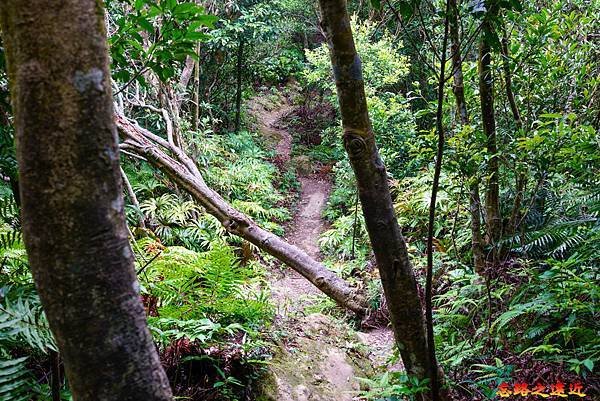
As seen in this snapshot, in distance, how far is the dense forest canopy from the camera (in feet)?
2.67

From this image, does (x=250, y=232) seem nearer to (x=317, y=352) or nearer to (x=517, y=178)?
(x=317, y=352)

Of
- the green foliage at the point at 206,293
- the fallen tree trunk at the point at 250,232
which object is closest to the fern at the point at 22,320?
the green foliage at the point at 206,293

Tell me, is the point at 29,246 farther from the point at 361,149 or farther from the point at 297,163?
the point at 297,163

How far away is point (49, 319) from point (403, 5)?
6.54ft

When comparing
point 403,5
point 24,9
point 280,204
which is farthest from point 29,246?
point 280,204

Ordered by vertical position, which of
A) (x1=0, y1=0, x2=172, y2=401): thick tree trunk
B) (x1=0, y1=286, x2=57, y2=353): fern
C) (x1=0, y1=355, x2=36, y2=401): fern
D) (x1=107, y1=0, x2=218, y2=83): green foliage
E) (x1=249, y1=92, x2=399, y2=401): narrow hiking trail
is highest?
(x1=107, y1=0, x2=218, y2=83): green foliage

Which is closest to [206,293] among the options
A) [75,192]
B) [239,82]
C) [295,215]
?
[75,192]

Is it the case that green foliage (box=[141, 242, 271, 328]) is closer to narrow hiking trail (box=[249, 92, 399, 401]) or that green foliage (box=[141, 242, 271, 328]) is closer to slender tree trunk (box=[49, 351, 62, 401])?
narrow hiking trail (box=[249, 92, 399, 401])

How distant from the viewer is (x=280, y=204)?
10.8 meters

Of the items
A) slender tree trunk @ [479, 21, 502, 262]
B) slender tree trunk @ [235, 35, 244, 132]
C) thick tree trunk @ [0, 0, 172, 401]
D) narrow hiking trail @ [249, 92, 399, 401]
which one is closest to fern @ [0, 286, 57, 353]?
thick tree trunk @ [0, 0, 172, 401]

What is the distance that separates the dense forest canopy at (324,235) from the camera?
0.81m

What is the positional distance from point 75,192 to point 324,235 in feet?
26.3

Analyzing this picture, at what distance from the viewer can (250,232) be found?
4859mm

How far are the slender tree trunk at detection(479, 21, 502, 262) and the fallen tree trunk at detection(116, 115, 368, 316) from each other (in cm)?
176
